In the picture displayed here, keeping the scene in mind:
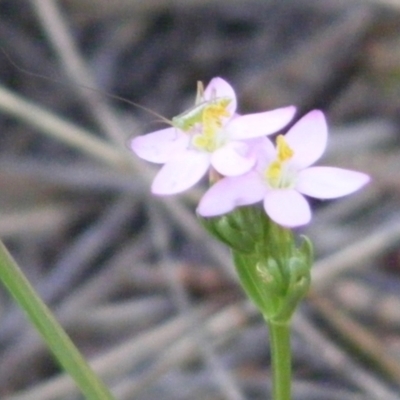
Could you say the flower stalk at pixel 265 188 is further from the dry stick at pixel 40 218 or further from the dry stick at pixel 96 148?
the dry stick at pixel 40 218

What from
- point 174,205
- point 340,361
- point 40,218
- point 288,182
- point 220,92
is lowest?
point 288,182

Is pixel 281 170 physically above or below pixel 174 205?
below

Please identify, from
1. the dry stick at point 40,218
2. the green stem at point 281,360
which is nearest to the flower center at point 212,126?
the green stem at point 281,360

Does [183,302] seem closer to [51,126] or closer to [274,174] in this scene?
[51,126]

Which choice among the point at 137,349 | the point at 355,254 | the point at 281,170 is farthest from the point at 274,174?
the point at 137,349

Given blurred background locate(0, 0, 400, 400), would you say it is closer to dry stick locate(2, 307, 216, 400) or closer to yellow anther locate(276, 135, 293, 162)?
dry stick locate(2, 307, 216, 400)

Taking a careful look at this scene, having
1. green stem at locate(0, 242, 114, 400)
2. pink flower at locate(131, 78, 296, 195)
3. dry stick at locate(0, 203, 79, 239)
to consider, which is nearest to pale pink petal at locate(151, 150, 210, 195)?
pink flower at locate(131, 78, 296, 195)

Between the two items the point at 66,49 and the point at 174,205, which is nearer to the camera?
the point at 174,205
